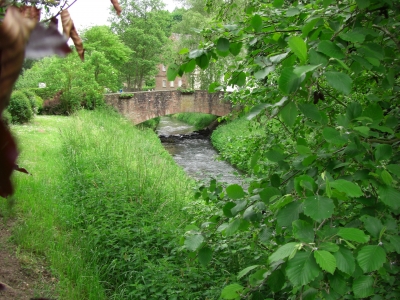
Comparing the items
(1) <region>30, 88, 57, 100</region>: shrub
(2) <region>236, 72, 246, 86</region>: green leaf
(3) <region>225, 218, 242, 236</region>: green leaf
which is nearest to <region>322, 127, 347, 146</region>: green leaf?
(3) <region>225, 218, 242, 236</region>: green leaf

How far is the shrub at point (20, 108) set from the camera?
44.1 ft

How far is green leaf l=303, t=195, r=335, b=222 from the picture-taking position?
111 centimetres

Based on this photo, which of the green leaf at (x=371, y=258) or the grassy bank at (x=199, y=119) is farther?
the grassy bank at (x=199, y=119)

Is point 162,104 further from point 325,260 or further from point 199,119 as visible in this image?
point 325,260

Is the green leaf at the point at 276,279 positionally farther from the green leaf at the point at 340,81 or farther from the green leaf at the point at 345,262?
the green leaf at the point at 340,81

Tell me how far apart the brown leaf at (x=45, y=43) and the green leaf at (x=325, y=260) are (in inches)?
34.1

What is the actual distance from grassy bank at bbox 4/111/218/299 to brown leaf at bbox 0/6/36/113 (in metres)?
3.19

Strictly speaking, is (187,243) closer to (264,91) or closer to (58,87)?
(264,91)

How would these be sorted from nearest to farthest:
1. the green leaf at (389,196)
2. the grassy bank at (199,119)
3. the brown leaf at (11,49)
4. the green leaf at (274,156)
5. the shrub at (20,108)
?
the brown leaf at (11,49) → the green leaf at (389,196) → the green leaf at (274,156) → the shrub at (20,108) → the grassy bank at (199,119)

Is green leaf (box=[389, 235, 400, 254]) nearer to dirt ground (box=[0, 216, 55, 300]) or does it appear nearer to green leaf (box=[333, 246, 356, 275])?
green leaf (box=[333, 246, 356, 275])

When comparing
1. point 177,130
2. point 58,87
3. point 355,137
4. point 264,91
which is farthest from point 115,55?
point 355,137

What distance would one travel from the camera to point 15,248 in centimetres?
452

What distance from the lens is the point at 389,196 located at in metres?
1.37

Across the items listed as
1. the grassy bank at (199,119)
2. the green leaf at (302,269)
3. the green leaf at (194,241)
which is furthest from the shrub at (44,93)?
the green leaf at (302,269)
